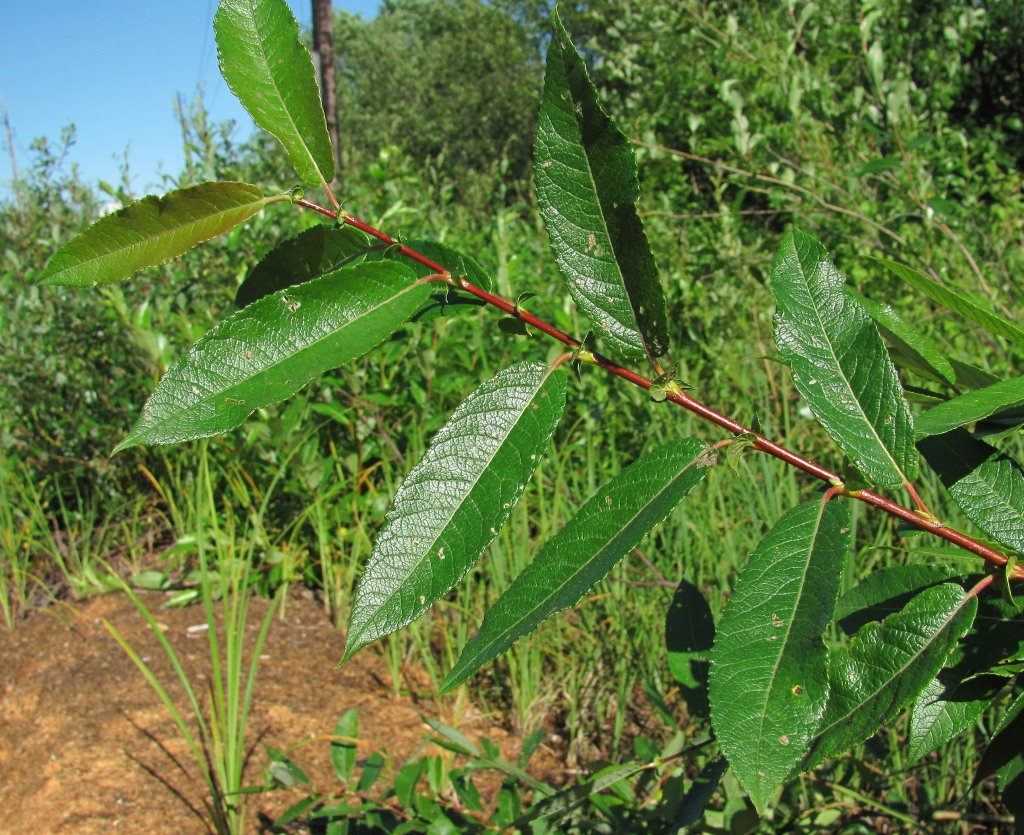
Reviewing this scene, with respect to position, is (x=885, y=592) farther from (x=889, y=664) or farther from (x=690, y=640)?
(x=690, y=640)

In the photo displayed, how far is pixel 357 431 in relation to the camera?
3076 mm

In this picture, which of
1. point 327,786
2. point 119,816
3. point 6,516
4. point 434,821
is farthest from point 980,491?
point 6,516

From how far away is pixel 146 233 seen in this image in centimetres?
58

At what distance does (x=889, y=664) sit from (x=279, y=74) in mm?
563

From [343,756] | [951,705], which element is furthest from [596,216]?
[343,756]

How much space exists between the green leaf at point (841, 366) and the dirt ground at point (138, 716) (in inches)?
66.6

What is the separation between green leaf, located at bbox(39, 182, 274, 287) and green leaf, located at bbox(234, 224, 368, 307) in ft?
0.14

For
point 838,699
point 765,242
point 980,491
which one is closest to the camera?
point 838,699

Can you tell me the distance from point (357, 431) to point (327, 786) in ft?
4.34

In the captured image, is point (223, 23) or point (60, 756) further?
point (60, 756)

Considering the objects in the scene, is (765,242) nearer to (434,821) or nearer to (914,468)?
(434,821)

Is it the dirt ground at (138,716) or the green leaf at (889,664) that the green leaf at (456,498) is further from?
the dirt ground at (138,716)

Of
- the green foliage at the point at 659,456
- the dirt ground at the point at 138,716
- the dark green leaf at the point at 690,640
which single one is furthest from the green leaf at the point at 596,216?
the dirt ground at the point at 138,716

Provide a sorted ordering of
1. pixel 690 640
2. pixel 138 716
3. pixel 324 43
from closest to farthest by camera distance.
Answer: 1. pixel 690 640
2. pixel 138 716
3. pixel 324 43
